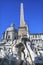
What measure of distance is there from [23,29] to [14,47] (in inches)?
1294

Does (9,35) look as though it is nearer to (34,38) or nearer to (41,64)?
(34,38)

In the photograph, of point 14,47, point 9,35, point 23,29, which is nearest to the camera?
point 14,47

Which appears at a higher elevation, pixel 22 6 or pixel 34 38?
pixel 22 6

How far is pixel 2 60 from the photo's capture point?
85.9 ft

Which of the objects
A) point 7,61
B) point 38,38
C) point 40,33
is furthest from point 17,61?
point 40,33

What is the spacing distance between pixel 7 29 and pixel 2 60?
199 ft

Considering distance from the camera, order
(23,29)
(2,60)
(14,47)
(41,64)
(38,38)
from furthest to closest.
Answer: (38,38) < (23,29) < (14,47) < (2,60) < (41,64)

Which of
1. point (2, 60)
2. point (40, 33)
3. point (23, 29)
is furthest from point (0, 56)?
point (40, 33)

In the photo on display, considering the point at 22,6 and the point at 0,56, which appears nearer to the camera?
the point at 0,56

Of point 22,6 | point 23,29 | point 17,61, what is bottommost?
point 17,61

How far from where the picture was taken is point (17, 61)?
27516 millimetres

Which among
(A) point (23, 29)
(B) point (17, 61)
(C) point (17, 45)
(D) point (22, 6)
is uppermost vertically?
(D) point (22, 6)

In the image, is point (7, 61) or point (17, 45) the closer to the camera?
point (7, 61)

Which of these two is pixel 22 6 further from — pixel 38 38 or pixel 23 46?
pixel 23 46
